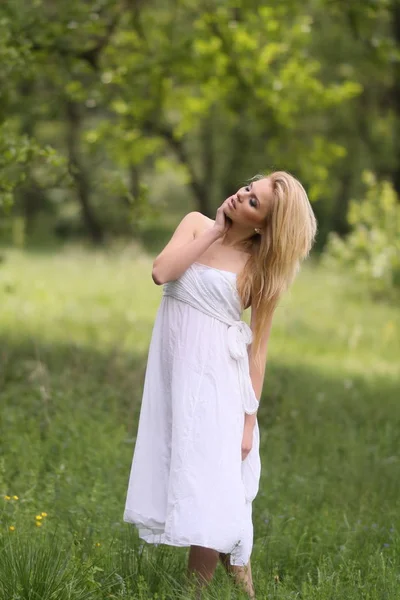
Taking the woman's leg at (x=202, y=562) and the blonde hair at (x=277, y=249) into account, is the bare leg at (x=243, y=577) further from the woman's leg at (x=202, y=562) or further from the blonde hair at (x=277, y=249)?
the blonde hair at (x=277, y=249)

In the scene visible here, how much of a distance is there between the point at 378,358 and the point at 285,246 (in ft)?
24.9

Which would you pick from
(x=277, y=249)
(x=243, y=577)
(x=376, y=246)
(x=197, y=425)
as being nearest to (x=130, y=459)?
(x=243, y=577)

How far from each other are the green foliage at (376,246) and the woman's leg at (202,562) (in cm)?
1190

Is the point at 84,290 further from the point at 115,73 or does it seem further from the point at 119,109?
the point at 115,73

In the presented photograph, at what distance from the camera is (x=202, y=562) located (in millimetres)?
3934

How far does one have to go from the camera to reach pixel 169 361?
4035 mm

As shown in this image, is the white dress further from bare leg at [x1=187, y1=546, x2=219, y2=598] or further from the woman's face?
the woman's face

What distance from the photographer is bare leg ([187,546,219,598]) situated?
12.9ft

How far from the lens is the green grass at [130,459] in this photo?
13.3 ft

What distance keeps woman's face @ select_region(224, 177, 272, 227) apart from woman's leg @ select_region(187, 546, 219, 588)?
1.31 metres

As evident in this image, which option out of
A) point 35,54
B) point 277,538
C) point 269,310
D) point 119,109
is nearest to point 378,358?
point 119,109

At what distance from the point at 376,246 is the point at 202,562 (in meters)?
12.4

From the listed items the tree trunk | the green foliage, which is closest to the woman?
the green foliage

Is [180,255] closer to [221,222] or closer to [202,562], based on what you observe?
[221,222]
